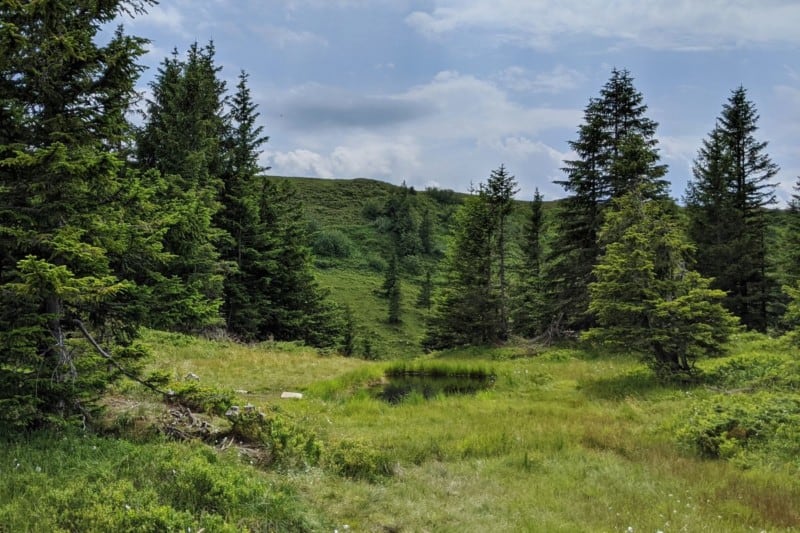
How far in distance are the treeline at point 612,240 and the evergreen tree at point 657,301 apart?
0.25 ft

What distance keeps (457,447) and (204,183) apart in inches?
A: 856

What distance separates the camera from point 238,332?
29062 millimetres

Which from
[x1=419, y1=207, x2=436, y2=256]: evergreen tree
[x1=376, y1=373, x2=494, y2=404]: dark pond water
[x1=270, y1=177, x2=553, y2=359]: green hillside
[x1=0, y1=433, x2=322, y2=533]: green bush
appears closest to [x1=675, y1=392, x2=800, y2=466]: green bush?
[x1=0, y1=433, x2=322, y2=533]: green bush

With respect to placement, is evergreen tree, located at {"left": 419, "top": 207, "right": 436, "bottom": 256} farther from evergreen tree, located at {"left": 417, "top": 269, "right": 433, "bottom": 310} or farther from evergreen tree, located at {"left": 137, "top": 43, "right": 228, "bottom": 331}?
evergreen tree, located at {"left": 137, "top": 43, "right": 228, "bottom": 331}

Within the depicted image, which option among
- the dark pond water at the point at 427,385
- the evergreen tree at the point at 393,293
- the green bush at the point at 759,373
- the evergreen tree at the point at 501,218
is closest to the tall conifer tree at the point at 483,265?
the evergreen tree at the point at 501,218

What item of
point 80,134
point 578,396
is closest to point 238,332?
point 578,396

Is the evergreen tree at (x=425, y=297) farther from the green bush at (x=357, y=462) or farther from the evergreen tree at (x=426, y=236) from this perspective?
the green bush at (x=357, y=462)

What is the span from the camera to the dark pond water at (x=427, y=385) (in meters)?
15.8

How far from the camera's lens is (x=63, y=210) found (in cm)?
680

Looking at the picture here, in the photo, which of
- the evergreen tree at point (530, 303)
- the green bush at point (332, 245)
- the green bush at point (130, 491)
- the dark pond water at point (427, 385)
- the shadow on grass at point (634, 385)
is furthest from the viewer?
the green bush at point (332, 245)

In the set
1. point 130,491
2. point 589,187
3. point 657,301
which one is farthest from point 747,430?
point 589,187

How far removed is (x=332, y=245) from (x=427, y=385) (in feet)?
173

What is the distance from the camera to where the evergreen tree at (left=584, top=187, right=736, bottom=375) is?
13.5m

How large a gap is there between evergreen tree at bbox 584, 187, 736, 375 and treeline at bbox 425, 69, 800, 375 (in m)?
0.08
